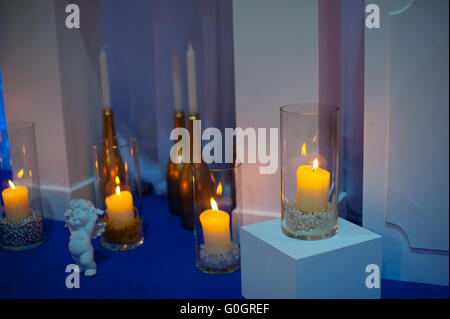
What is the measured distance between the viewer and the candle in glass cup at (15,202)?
4.42ft

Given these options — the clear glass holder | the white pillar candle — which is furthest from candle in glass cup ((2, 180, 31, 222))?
the white pillar candle

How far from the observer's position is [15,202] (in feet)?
4.42

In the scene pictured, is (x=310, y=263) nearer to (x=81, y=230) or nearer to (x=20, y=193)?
(x=81, y=230)

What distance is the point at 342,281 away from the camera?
1.01m

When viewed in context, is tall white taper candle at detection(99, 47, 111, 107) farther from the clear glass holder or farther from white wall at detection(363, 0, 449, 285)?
white wall at detection(363, 0, 449, 285)

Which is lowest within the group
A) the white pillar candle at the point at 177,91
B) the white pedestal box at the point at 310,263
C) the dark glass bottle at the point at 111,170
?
the white pedestal box at the point at 310,263

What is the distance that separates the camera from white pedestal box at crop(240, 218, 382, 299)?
96 cm

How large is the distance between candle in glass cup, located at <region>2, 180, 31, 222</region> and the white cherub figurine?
0.81ft

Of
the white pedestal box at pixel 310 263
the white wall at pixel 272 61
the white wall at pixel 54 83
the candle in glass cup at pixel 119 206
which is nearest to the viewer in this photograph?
the white pedestal box at pixel 310 263

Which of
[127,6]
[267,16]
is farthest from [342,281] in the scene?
[127,6]

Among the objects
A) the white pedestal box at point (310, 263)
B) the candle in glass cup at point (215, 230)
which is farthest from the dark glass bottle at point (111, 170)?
the white pedestal box at point (310, 263)

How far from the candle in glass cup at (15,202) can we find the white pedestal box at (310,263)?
24.5 inches

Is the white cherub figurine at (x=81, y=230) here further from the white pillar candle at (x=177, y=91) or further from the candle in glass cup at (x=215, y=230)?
the white pillar candle at (x=177, y=91)
